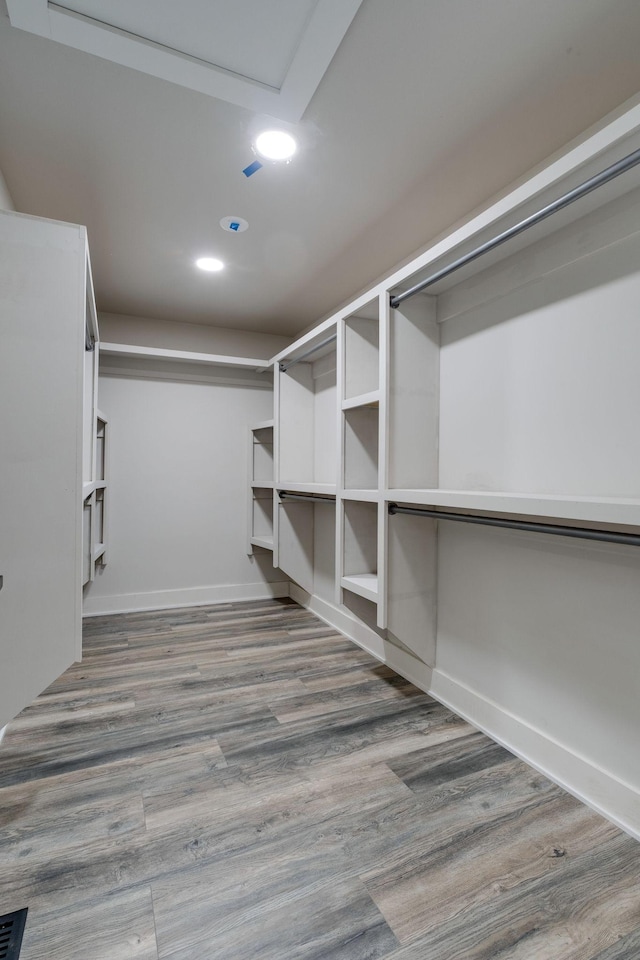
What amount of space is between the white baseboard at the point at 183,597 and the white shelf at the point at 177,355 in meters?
1.92

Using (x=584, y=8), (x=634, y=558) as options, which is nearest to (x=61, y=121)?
(x=584, y=8)

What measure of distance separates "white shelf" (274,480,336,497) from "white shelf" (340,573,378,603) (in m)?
0.50

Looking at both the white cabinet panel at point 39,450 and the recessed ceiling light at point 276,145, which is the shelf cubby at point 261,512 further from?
the recessed ceiling light at point 276,145

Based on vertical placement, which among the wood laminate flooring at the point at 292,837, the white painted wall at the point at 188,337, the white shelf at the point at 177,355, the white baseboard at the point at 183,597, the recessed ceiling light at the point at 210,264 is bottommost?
the wood laminate flooring at the point at 292,837

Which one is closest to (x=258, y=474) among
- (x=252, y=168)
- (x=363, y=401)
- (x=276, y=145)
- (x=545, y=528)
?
(x=363, y=401)

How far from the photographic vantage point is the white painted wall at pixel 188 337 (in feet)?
12.6

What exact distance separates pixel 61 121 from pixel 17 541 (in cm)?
151

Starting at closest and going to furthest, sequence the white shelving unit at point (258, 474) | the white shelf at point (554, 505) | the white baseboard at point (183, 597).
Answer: the white shelf at point (554, 505)
the white baseboard at point (183, 597)
the white shelving unit at point (258, 474)

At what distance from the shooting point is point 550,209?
141 cm

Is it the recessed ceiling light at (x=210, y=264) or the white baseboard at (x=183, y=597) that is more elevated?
the recessed ceiling light at (x=210, y=264)

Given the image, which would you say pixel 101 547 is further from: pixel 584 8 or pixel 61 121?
pixel 584 8

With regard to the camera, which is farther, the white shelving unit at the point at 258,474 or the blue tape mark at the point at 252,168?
the white shelving unit at the point at 258,474

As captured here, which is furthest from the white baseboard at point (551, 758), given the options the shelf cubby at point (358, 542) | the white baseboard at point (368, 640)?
the shelf cubby at point (358, 542)

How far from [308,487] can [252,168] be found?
1705 mm
